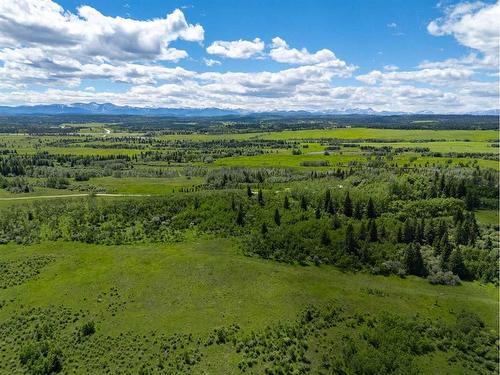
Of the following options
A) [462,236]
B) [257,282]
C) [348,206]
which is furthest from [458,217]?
[257,282]

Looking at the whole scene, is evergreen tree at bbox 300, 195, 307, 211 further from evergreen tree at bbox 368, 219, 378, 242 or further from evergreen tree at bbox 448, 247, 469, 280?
evergreen tree at bbox 448, 247, 469, 280

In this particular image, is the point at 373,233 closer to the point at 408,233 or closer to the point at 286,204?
the point at 408,233

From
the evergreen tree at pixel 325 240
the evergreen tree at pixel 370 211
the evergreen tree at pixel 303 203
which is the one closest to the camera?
the evergreen tree at pixel 325 240

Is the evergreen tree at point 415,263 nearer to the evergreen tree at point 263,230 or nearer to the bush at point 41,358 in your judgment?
the evergreen tree at point 263,230

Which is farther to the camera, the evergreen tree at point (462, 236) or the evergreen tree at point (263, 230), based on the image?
the evergreen tree at point (263, 230)

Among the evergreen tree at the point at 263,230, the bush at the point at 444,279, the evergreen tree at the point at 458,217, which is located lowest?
the bush at the point at 444,279

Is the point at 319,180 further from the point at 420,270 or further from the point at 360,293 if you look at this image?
the point at 360,293

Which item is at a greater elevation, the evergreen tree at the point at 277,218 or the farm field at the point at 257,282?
the evergreen tree at the point at 277,218

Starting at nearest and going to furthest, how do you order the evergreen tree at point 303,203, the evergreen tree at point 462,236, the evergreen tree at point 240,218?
the evergreen tree at point 462,236 < the evergreen tree at point 240,218 < the evergreen tree at point 303,203

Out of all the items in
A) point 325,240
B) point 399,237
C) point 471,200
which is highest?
point 471,200

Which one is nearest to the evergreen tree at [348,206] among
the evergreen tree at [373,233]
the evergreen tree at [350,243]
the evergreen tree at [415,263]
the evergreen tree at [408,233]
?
the evergreen tree at [373,233]
